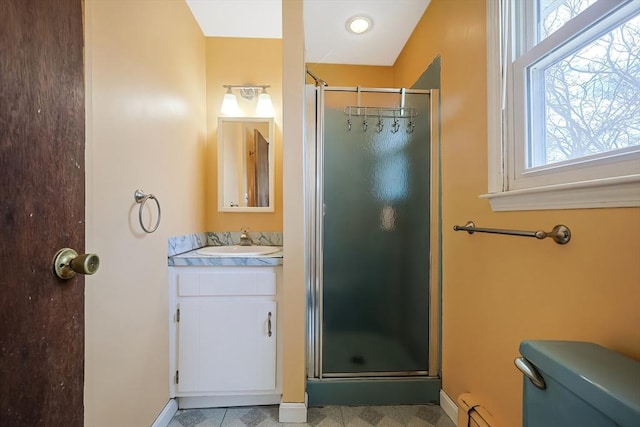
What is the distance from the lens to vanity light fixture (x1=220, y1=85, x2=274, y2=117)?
210cm

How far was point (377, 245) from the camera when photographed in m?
1.68

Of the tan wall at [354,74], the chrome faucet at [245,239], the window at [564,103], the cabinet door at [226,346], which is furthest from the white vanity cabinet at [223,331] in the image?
the tan wall at [354,74]

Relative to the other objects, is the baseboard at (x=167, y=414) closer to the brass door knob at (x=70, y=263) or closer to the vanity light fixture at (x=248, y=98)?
the brass door knob at (x=70, y=263)

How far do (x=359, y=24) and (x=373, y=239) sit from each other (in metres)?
1.63

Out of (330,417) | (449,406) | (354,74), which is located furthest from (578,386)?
(354,74)

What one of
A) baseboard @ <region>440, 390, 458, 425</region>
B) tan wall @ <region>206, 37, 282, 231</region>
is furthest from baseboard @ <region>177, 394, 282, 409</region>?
tan wall @ <region>206, 37, 282, 231</region>

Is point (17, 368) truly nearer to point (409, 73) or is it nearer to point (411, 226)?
point (411, 226)

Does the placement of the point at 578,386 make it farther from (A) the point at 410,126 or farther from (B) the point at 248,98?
(B) the point at 248,98

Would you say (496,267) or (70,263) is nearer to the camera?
(70,263)

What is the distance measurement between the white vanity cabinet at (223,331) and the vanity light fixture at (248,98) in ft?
4.18

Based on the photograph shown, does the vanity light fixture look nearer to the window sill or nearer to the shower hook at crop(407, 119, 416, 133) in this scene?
the shower hook at crop(407, 119, 416, 133)

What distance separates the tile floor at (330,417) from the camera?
146 centimetres

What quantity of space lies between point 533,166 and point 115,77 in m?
1.71

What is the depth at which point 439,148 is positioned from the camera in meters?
1.66
